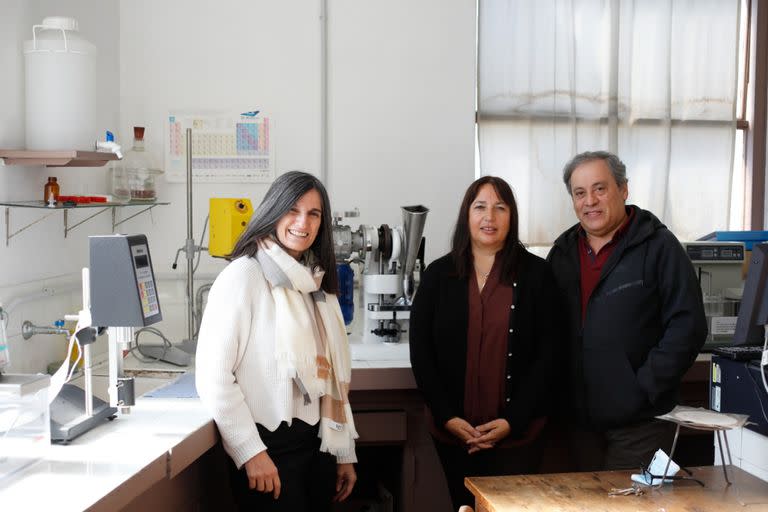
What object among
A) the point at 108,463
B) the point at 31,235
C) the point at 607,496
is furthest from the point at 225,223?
the point at 607,496

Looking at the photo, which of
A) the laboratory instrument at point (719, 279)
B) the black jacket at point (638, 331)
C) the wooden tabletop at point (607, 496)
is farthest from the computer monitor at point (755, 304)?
the laboratory instrument at point (719, 279)

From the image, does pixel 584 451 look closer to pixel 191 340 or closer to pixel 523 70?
pixel 191 340

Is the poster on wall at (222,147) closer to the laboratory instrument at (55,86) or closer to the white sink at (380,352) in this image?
the laboratory instrument at (55,86)

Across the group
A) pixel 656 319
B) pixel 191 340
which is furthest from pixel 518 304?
pixel 191 340

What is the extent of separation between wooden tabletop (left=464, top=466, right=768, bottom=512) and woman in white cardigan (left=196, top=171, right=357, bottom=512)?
453mm

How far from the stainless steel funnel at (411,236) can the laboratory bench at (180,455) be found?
23cm

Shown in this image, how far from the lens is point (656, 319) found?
2613 millimetres

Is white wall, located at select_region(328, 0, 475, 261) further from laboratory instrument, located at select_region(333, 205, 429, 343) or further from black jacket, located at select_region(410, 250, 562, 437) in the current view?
black jacket, located at select_region(410, 250, 562, 437)

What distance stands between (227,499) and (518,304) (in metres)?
1.07

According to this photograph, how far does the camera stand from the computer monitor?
1878 mm

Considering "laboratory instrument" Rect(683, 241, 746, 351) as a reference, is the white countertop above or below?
below

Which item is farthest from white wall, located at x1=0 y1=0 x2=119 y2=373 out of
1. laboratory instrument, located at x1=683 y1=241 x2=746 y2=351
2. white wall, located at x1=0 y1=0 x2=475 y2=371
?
laboratory instrument, located at x1=683 y1=241 x2=746 y2=351

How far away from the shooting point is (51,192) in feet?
8.77

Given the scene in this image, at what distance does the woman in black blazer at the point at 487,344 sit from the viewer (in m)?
2.59
